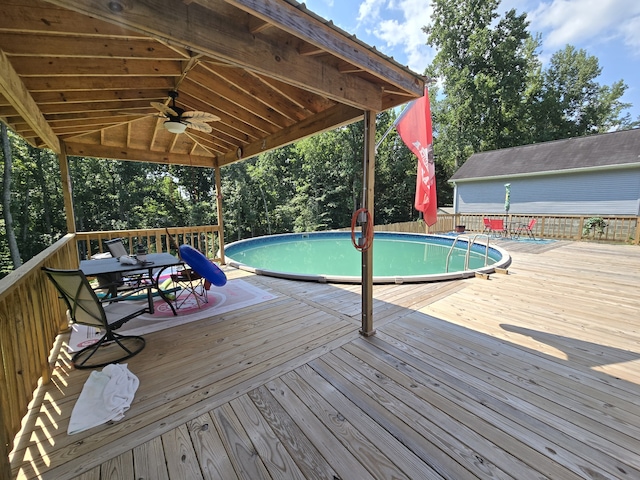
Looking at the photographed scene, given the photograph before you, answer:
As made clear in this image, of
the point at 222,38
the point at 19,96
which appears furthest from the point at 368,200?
the point at 19,96

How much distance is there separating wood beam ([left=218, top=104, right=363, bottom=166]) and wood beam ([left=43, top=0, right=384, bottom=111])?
1.42 ft

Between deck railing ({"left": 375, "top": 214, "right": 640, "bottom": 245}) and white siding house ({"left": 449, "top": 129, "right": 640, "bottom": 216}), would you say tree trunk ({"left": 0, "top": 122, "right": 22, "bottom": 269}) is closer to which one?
deck railing ({"left": 375, "top": 214, "right": 640, "bottom": 245})

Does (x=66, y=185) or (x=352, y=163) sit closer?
(x=66, y=185)

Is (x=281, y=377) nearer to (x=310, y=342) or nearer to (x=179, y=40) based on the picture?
(x=310, y=342)

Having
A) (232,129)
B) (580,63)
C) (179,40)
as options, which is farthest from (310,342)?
(580,63)

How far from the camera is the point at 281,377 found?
218cm

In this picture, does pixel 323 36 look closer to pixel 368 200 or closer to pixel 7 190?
pixel 368 200

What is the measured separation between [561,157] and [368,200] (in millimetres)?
14685

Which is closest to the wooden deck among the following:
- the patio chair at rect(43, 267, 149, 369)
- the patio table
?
the patio chair at rect(43, 267, 149, 369)

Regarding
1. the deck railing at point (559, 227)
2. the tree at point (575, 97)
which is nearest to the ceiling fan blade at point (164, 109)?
the deck railing at point (559, 227)

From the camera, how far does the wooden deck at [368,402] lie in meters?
1.47

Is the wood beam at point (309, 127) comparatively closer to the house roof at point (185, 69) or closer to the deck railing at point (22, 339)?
the house roof at point (185, 69)

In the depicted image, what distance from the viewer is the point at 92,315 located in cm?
237

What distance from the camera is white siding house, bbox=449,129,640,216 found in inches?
428
